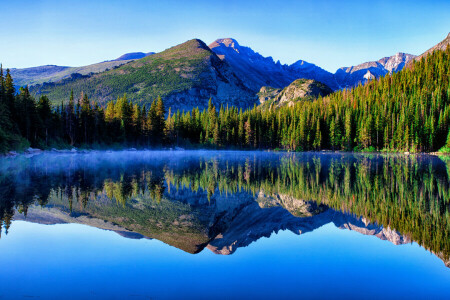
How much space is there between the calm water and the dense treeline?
43.4 metres

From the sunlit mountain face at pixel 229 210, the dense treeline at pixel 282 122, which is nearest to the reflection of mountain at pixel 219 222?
the sunlit mountain face at pixel 229 210

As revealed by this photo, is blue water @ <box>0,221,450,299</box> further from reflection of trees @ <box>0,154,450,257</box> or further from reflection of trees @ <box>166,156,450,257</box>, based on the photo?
reflection of trees @ <box>0,154,450,257</box>

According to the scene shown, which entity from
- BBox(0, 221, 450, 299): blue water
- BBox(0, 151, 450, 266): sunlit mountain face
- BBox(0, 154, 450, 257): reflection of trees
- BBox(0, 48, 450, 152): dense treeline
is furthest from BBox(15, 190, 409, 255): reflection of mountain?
BBox(0, 48, 450, 152): dense treeline

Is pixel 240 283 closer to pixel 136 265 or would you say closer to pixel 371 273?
pixel 136 265

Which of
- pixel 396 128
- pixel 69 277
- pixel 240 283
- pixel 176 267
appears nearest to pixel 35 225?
pixel 69 277

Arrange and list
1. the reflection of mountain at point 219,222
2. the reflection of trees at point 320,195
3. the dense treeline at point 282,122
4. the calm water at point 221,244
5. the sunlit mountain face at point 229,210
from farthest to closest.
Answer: the dense treeline at point 282,122 → the reflection of trees at point 320,195 → the sunlit mountain face at point 229,210 → the reflection of mountain at point 219,222 → the calm water at point 221,244

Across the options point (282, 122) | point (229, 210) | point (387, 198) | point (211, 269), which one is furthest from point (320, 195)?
point (282, 122)

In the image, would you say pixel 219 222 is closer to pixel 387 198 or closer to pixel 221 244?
pixel 221 244

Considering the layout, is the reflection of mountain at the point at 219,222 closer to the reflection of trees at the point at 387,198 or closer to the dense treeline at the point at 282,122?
the reflection of trees at the point at 387,198

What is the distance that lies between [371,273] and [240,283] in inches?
117

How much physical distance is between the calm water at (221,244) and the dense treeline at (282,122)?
43391mm

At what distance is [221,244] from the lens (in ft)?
28.3

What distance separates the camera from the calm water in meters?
5.94

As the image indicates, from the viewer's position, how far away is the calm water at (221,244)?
19.5 ft
